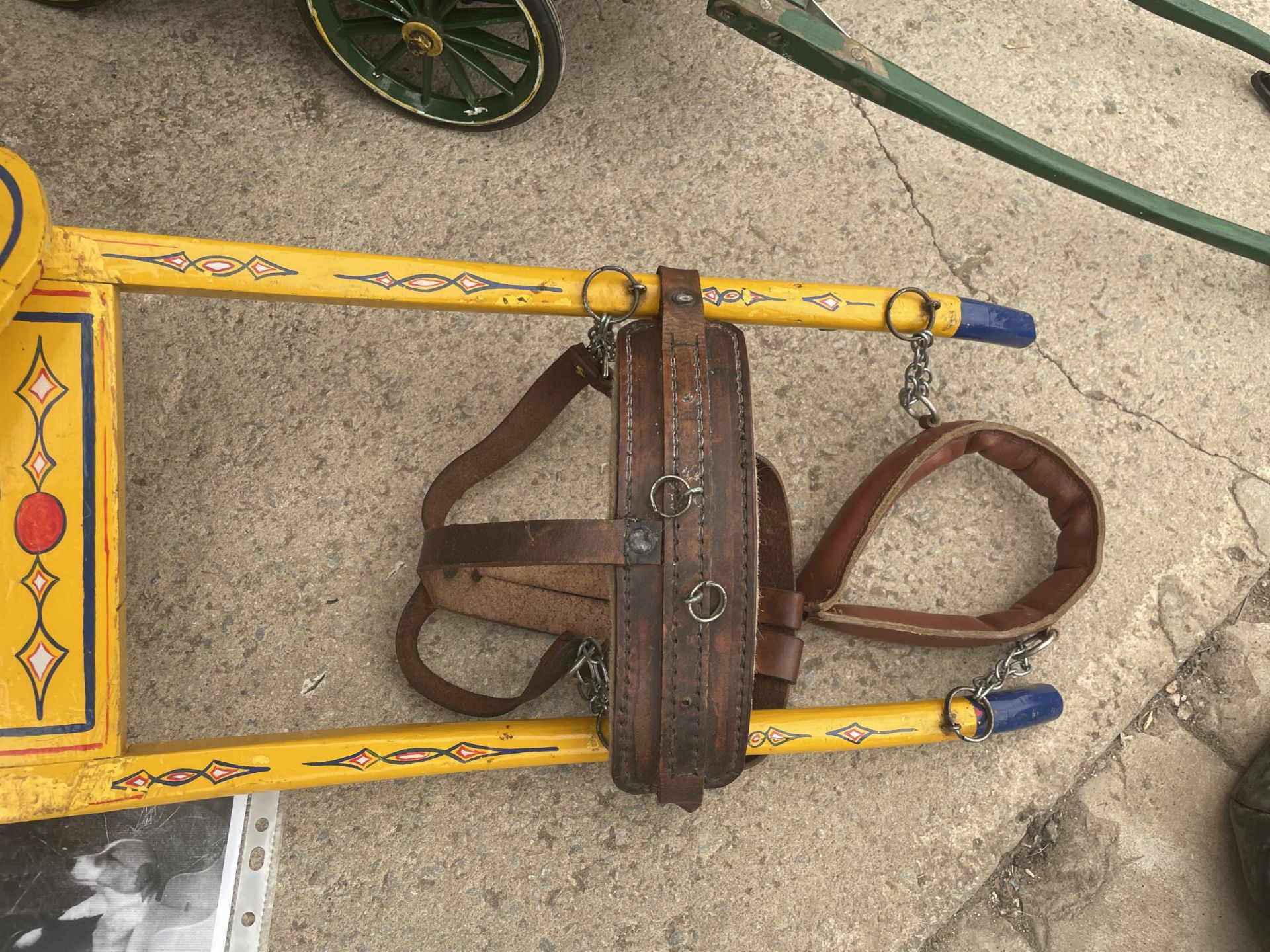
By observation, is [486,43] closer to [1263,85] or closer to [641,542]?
[641,542]

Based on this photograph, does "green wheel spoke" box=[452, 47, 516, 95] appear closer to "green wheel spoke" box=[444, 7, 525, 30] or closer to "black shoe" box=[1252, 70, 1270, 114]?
"green wheel spoke" box=[444, 7, 525, 30]

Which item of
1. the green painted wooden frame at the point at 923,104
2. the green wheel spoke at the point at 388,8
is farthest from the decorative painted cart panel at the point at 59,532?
the green painted wooden frame at the point at 923,104

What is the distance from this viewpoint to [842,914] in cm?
169

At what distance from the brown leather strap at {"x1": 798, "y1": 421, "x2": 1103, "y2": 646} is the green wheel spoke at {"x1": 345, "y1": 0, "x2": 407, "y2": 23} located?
4.63 feet

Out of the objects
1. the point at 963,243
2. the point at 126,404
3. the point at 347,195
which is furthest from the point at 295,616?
the point at 963,243

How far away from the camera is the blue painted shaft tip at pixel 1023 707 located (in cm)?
164

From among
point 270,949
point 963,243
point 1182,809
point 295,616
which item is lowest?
point 270,949

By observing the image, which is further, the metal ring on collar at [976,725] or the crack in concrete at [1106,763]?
the crack in concrete at [1106,763]

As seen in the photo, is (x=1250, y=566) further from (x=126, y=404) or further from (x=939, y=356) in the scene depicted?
(x=126, y=404)

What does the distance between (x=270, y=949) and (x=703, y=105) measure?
2.07 m

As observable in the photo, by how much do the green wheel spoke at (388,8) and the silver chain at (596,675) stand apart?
1.40m

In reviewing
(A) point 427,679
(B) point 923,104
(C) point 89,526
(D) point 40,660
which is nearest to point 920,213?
(B) point 923,104

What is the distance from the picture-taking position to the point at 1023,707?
1.67 meters

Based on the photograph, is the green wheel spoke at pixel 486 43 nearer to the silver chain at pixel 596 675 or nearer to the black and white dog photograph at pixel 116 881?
the silver chain at pixel 596 675
